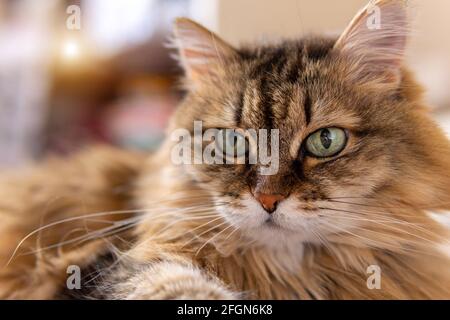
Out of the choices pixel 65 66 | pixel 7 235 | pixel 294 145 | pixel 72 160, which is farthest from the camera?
pixel 65 66

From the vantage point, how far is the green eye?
966 millimetres

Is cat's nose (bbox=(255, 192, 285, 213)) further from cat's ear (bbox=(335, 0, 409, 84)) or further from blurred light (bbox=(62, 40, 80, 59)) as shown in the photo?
blurred light (bbox=(62, 40, 80, 59))

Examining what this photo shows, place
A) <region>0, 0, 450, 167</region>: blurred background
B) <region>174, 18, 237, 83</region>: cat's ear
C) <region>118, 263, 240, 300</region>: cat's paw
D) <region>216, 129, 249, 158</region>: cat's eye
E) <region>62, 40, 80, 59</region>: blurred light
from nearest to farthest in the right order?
<region>118, 263, 240, 300</region>: cat's paw, <region>216, 129, 249, 158</region>: cat's eye, <region>174, 18, 237, 83</region>: cat's ear, <region>0, 0, 450, 167</region>: blurred background, <region>62, 40, 80, 59</region>: blurred light

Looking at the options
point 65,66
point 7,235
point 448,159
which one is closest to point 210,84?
point 448,159

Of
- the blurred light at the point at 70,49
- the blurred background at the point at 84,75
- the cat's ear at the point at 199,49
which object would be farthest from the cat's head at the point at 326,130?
the blurred light at the point at 70,49

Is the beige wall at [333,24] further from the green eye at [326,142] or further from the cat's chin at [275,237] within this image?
the cat's chin at [275,237]

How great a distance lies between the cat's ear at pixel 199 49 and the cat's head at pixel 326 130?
107mm

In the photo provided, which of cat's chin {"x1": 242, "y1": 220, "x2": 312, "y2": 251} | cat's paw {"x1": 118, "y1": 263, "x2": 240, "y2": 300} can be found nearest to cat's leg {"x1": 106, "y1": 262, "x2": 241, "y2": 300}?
cat's paw {"x1": 118, "y1": 263, "x2": 240, "y2": 300}

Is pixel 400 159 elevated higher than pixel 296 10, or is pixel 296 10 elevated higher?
pixel 296 10

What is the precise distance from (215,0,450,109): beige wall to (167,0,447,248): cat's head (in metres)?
0.06

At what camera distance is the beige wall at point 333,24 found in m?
1.04

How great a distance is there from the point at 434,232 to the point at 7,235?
1.07 metres

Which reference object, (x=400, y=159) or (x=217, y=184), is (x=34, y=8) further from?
(x=400, y=159)

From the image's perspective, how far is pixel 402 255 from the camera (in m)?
1.03
